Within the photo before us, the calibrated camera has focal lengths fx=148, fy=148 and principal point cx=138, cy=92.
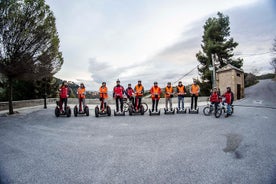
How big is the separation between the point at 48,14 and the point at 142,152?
12186 millimetres

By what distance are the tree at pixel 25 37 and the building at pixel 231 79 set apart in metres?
19.7

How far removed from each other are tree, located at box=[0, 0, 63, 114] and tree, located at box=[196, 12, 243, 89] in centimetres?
2089

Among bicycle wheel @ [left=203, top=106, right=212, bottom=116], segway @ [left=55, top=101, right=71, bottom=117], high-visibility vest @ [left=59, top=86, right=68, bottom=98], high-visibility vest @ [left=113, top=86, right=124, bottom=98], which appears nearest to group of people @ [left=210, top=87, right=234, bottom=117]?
bicycle wheel @ [left=203, top=106, right=212, bottom=116]

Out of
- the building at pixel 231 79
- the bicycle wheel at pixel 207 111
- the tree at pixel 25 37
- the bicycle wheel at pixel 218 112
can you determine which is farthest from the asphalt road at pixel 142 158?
the building at pixel 231 79

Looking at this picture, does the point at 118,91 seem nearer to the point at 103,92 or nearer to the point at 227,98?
the point at 103,92

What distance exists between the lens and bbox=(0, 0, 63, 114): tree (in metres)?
9.44

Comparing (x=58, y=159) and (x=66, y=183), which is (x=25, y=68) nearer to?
(x=58, y=159)

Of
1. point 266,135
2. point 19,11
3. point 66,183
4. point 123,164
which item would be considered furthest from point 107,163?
point 19,11

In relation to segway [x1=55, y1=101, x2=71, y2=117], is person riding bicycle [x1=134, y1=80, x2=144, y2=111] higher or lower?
higher

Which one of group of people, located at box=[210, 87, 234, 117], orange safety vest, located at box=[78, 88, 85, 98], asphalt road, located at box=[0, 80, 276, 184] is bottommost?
asphalt road, located at box=[0, 80, 276, 184]

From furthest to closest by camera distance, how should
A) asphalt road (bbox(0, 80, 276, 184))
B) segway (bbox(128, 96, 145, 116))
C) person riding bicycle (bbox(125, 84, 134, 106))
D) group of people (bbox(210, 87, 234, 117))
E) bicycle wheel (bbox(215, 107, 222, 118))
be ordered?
person riding bicycle (bbox(125, 84, 134, 106))
segway (bbox(128, 96, 145, 116))
group of people (bbox(210, 87, 234, 117))
bicycle wheel (bbox(215, 107, 222, 118))
asphalt road (bbox(0, 80, 276, 184))

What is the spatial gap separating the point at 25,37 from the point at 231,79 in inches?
841

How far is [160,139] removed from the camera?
4.61 m

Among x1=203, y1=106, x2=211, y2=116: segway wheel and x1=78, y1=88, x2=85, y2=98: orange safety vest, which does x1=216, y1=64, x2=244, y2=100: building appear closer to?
x1=203, y1=106, x2=211, y2=116: segway wheel
